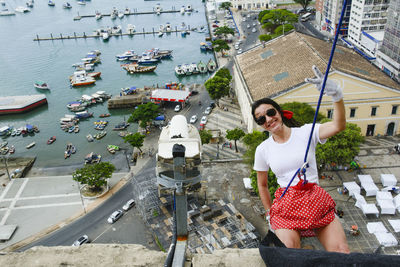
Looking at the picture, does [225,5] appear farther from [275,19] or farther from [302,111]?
[302,111]

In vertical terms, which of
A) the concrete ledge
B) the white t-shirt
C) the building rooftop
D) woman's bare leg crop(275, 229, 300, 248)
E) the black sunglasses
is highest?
the black sunglasses

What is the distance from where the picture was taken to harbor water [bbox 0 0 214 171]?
58344 millimetres

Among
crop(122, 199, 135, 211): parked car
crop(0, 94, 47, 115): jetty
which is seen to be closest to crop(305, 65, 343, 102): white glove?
crop(122, 199, 135, 211): parked car

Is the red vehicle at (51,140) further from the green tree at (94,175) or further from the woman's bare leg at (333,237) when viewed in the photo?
the woman's bare leg at (333,237)

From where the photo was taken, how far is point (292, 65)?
4672 cm

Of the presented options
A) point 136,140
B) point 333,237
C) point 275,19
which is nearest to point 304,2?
point 275,19

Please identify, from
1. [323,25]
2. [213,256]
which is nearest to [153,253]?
[213,256]

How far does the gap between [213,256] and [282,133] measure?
10.0 ft

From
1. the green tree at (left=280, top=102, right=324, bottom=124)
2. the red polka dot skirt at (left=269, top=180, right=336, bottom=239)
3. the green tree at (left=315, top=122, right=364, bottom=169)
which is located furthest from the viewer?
the green tree at (left=280, top=102, right=324, bottom=124)

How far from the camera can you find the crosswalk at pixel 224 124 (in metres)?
45.8

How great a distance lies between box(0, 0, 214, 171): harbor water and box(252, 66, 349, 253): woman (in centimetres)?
4668

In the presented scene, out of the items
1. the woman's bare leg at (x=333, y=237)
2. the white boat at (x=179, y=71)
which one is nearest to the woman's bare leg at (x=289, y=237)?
the woman's bare leg at (x=333, y=237)

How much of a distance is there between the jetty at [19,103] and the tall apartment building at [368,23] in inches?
2582

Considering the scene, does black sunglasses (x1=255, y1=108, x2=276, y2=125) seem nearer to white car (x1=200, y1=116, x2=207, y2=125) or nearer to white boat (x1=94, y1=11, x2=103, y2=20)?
white car (x1=200, y1=116, x2=207, y2=125)
